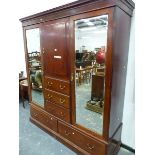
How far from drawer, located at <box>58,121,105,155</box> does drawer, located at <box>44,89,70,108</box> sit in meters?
0.33

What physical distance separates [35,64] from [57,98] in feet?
2.51

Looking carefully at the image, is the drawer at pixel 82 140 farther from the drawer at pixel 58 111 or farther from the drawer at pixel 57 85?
the drawer at pixel 57 85

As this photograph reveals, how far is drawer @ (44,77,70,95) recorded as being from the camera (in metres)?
1.89

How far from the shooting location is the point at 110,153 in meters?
1.74

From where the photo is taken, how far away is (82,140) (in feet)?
6.09

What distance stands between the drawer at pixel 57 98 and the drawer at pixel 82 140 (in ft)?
1.08

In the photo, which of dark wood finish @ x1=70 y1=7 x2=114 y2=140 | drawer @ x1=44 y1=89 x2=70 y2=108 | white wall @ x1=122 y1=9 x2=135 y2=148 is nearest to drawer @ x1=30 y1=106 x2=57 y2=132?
drawer @ x1=44 y1=89 x2=70 y2=108

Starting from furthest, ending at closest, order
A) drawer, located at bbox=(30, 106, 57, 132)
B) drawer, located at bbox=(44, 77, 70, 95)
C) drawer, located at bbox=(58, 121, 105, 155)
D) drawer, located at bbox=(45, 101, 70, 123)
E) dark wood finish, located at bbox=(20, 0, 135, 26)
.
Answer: drawer, located at bbox=(30, 106, 57, 132), drawer, located at bbox=(45, 101, 70, 123), drawer, located at bbox=(44, 77, 70, 95), drawer, located at bbox=(58, 121, 105, 155), dark wood finish, located at bbox=(20, 0, 135, 26)

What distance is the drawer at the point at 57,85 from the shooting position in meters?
1.89

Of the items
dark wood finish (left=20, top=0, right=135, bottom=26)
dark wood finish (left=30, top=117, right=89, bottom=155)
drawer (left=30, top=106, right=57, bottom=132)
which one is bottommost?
dark wood finish (left=30, top=117, right=89, bottom=155)

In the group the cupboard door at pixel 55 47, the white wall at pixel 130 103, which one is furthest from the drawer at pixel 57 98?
the white wall at pixel 130 103

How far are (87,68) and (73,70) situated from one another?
18 cm

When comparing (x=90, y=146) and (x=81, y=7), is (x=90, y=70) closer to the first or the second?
(x=81, y=7)

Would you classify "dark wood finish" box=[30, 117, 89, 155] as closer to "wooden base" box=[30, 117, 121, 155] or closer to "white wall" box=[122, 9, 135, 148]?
"wooden base" box=[30, 117, 121, 155]
